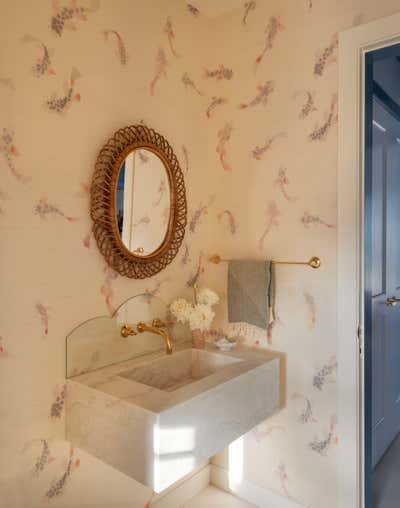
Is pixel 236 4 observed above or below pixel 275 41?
above

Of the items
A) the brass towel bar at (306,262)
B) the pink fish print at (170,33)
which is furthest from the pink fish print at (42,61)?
the brass towel bar at (306,262)

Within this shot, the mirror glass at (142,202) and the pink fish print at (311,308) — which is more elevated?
the mirror glass at (142,202)

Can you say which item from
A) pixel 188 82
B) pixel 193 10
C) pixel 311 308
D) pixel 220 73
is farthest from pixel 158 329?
pixel 193 10

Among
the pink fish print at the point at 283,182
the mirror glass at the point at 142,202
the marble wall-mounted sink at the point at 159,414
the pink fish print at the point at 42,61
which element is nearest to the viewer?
the marble wall-mounted sink at the point at 159,414

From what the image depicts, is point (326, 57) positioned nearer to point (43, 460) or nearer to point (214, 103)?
point (214, 103)

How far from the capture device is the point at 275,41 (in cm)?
Answer: 189

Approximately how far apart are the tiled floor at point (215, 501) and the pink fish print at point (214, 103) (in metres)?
1.97

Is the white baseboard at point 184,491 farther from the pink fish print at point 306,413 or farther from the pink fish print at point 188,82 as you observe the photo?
the pink fish print at point 188,82

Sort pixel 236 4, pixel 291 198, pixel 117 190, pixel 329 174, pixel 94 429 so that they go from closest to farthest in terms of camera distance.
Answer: pixel 94 429
pixel 117 190
pixel 329 174
pixel 291 198
pixel 236 4

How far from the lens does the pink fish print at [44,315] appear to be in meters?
1.39

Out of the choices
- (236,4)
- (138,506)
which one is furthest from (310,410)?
(236,4)

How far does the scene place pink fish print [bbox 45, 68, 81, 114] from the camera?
4.65ft

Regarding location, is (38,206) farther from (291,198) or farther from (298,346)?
(298,346)

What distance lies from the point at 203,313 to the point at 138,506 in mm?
878
